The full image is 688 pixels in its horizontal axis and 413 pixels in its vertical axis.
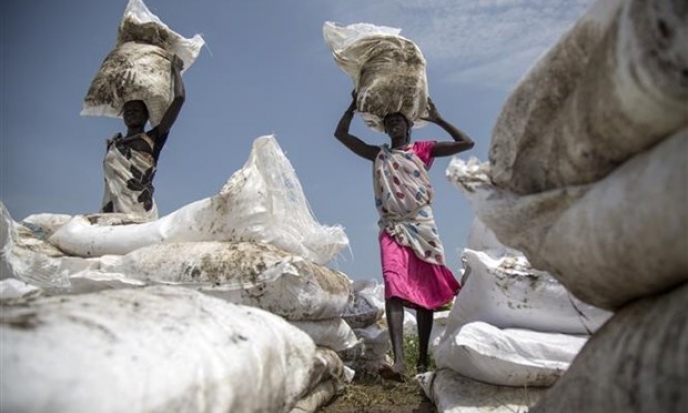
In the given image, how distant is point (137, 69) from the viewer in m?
3.30

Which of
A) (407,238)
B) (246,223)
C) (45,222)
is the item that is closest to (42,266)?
(45,222)

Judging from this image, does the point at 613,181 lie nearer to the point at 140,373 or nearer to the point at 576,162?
the point at 576,162

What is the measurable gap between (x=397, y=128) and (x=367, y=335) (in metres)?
1.33

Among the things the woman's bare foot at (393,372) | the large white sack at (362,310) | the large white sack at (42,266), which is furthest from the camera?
the large white sack at (362,310)

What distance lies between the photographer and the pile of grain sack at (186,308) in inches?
27.4

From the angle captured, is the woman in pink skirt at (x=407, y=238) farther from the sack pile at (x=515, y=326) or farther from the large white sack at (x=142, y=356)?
the large white sack at (x=142, y=356)

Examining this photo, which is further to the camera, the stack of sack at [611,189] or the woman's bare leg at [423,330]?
the woman's bare leg at [423,330]

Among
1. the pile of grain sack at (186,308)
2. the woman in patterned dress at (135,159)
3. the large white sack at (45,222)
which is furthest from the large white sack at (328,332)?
the large white sack at (45,222)

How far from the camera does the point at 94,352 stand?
0.72 metres

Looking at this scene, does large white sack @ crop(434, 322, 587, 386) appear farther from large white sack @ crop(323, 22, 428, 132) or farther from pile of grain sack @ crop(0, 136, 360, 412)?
large white sack @ crop(323, 22, 428, 132)

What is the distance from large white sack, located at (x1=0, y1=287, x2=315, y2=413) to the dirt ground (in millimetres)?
1493

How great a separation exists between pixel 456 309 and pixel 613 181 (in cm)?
150

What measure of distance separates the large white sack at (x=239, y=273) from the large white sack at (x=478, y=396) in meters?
0.58

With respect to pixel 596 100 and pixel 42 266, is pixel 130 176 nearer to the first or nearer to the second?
pixel 42 266
